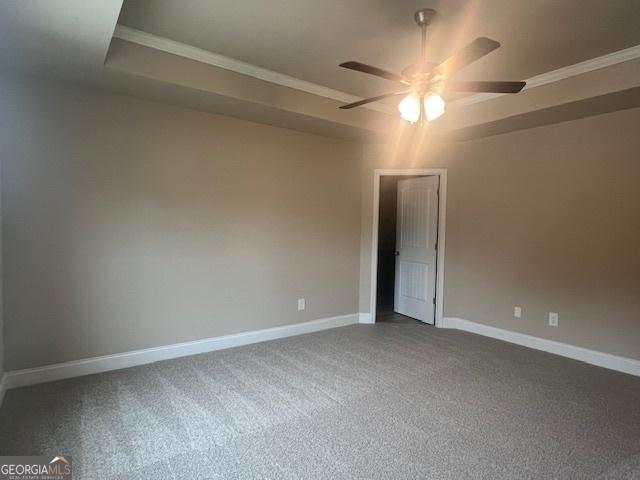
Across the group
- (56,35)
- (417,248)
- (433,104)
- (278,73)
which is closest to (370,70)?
(433,104)

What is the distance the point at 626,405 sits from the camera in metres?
2.66

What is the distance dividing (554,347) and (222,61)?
4259 millimetres

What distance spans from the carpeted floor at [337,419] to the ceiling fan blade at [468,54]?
2.20 m

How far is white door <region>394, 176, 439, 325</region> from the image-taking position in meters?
4.82

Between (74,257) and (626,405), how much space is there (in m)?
4.42

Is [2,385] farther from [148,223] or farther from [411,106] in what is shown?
[411,106]

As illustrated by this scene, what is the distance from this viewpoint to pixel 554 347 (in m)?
3.78

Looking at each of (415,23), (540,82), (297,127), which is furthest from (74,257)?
(540,82)

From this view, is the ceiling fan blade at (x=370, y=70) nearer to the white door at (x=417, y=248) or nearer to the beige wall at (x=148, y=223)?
the beige wall at (x=148, y=223)

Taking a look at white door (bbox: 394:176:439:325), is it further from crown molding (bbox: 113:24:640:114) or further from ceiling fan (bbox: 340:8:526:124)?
ceiling fan (bbox: 340:8:526:124)

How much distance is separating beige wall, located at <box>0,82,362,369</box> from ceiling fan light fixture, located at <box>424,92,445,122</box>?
1.99 meters

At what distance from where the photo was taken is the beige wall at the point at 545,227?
3.34 metres

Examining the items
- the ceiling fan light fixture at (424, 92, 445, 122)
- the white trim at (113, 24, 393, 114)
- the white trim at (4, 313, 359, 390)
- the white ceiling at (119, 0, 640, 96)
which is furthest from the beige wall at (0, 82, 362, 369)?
the ceiling fan light fixture at (424, 92, 445, 122)

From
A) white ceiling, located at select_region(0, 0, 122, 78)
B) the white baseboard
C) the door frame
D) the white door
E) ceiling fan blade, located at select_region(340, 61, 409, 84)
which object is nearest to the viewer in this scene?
white ceiling, located at select_region(0, 0, 122, 78)
